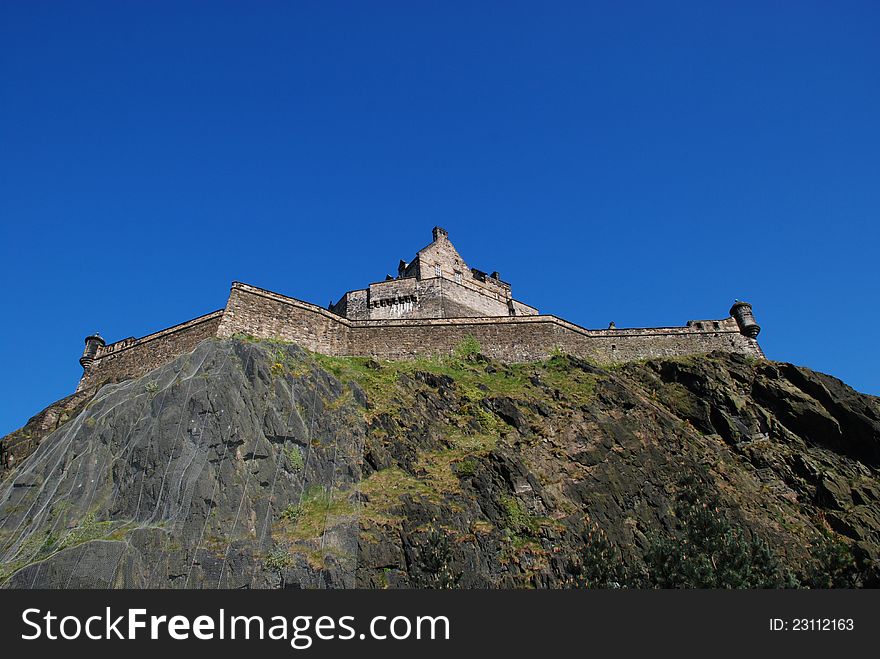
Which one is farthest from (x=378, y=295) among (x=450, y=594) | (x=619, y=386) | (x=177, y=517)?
(x=450, y=594)

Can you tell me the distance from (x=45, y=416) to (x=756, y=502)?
1280 inches

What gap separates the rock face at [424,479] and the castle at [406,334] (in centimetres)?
291

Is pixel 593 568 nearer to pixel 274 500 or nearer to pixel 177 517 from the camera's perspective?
pixel 274 500

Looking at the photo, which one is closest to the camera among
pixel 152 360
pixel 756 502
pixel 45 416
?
pixel 756 502

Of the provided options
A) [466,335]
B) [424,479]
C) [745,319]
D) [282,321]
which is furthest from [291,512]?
[745,319]

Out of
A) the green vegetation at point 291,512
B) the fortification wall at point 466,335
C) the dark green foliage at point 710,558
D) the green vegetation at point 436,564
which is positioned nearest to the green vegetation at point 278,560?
the green vegetation at point 291,512

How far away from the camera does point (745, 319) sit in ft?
135

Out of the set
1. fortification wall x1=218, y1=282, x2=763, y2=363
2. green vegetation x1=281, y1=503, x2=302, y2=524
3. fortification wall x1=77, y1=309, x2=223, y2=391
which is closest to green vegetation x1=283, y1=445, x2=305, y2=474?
green vegetation x1=281, y1=503, x2=302, y2=524

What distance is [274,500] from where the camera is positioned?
973 inches

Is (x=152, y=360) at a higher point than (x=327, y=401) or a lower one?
higher

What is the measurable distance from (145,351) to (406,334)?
1387 cm

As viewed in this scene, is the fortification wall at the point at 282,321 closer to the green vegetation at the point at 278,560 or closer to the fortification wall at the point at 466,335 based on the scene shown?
the fortification wall at the point at 466,335

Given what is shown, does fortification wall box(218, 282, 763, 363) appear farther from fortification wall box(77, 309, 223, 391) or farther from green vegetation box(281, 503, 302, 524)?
green vegetation box(281, 503, 302, 524)

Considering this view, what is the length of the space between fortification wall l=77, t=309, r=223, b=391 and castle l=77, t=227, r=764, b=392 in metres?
0.06
